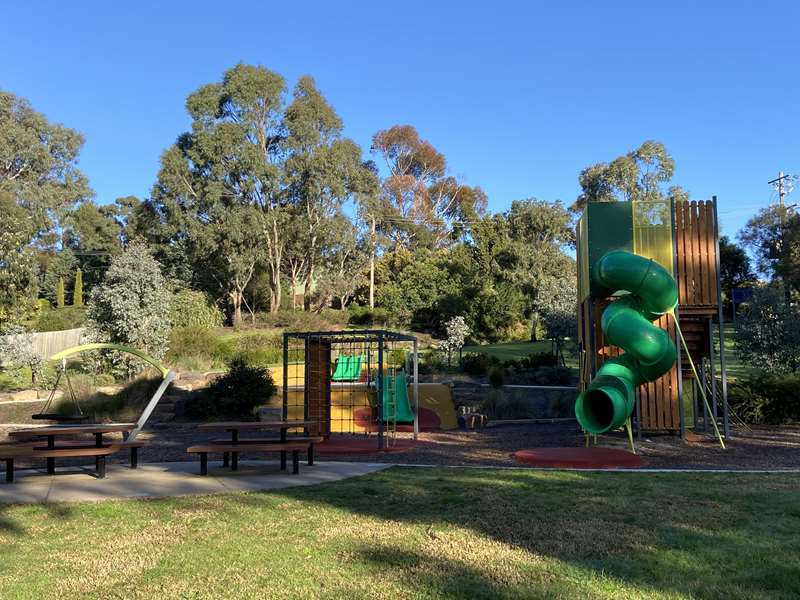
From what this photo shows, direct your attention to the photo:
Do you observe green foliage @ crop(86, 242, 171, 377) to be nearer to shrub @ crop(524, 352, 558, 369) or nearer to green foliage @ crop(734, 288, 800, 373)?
shrub @ crop(524, 352, 558, 369)

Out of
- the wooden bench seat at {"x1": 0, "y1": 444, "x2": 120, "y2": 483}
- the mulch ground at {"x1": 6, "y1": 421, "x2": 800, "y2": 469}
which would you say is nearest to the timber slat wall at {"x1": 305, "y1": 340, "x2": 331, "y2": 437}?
the mulch ground at {"x1": 6, "y1": 421, "x2": 800, "y2": 469}

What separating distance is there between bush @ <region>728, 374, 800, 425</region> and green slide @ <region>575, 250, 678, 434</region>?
4.69 meters

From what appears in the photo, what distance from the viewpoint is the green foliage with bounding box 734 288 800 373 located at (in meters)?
17.9

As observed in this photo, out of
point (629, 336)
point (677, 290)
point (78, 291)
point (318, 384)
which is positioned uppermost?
point (78, 291)

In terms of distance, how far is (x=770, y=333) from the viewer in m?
18.1

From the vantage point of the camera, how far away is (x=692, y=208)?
1326 cm

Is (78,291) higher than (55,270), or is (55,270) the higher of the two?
(55,270)

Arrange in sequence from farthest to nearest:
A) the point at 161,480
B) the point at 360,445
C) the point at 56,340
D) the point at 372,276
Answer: the point at 372,276 < the point at 56,340 < the point at 360,445 < the point at 161,480

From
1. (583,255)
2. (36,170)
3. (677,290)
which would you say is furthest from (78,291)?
(677,290)

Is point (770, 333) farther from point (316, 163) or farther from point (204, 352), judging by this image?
point (316, 163)

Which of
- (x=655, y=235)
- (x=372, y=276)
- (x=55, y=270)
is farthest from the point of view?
(x=55, y=270)

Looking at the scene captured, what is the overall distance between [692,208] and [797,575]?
9992 millimetres

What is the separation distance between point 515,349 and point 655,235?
820 inches

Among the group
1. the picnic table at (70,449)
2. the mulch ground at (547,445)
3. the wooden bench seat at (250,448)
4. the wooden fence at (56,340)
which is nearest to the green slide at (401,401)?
the mulch ground at (547,445)
